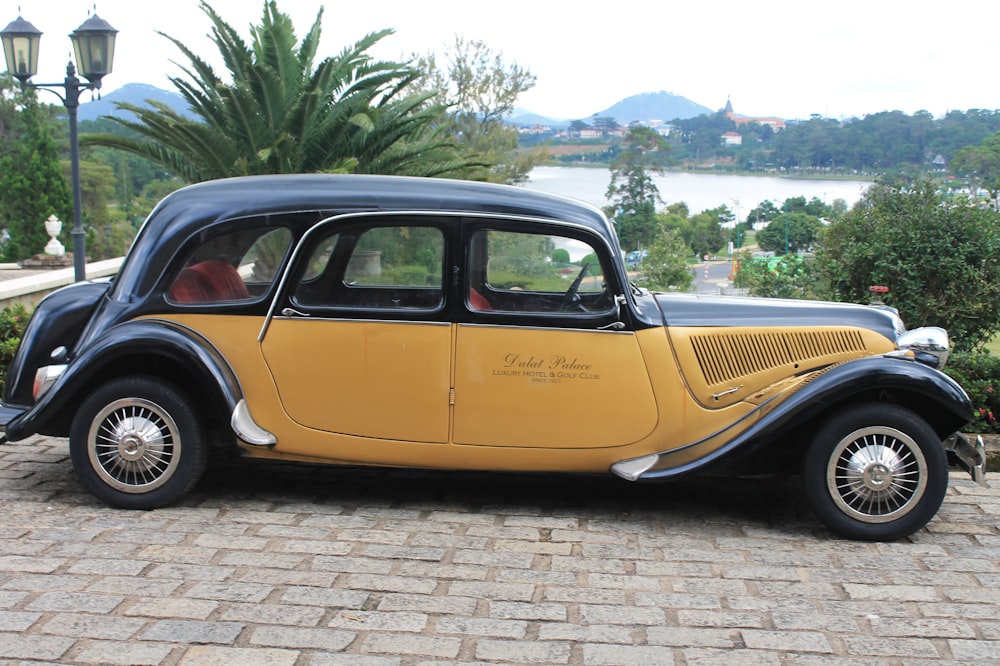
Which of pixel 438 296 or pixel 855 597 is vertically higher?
pixel 438 296

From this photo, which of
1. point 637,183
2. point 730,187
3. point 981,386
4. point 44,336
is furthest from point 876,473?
point 730,187

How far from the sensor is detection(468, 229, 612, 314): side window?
4.78m

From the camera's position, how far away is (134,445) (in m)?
4.74

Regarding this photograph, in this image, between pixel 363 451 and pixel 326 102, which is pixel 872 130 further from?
pixel 363 451

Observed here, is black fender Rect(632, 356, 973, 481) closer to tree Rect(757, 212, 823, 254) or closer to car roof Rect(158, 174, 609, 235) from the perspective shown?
car roof Rect(158, 174, 609, 235)

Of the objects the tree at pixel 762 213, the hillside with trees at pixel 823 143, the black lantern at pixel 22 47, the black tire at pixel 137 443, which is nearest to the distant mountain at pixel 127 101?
the black lantern at pixel 22 47

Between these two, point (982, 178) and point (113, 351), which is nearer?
point (113, 351)

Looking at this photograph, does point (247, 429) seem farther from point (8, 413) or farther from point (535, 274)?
point (535, 274)

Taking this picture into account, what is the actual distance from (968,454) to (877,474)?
61cm

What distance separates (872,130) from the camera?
80.9ft

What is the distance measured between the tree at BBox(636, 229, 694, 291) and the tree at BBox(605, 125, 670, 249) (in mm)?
4959

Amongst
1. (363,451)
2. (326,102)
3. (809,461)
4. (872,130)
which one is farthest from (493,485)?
(872,130)

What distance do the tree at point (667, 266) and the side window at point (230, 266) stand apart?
1395 cm

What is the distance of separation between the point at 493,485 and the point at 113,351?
7.00 ft
